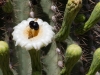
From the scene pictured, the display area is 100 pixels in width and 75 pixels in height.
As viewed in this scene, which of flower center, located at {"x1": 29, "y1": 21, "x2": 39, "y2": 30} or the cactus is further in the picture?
Result: the cactus

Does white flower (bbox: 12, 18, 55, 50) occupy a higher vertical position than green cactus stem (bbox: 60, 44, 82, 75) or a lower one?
higher

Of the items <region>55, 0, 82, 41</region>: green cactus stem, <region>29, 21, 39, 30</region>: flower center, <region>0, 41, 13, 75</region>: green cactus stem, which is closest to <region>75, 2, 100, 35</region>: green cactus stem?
<region>55, 0, 82, 41</region>: green cactus stem

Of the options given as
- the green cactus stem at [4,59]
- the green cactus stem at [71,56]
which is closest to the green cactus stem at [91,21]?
the green cactus stem at [71,56]

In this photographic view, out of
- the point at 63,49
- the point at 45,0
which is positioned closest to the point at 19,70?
the point at 63,49

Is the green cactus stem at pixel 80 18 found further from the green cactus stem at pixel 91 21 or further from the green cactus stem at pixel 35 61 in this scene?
the green cactus stem at pixel 35 61

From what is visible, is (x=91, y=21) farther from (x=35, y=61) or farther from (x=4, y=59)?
(x=4, y=59)

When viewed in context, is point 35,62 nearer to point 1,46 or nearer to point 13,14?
point 1,46

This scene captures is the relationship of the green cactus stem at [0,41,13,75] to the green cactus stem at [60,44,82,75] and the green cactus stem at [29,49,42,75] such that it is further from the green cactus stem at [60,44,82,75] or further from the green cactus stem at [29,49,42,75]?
the green cactus stem at [60,44,82,75]
